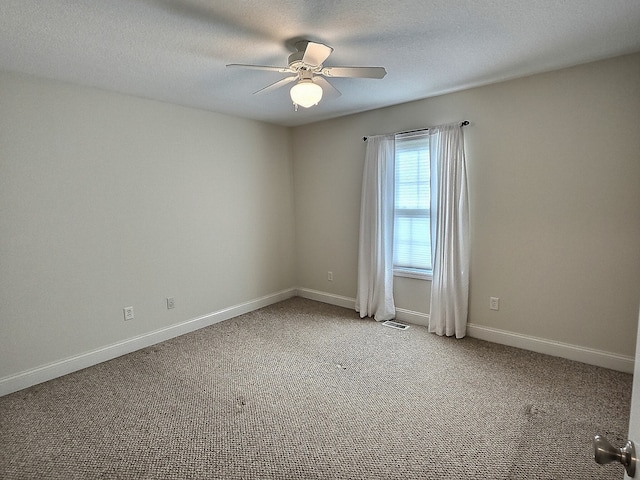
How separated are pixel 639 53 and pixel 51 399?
16.0 feet

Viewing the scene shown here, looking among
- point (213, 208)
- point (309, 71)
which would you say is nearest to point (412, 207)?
point (309, 71)

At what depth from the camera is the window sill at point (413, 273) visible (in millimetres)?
3627

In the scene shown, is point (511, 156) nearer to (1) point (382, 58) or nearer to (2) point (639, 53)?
(2) point (639, 53)

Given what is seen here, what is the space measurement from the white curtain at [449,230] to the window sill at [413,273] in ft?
0.64

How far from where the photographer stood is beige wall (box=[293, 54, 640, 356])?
2533 millimetres

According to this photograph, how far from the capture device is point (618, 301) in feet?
8.54

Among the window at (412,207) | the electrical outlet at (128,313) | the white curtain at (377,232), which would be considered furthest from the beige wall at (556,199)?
the electrical outlet at (128,313)

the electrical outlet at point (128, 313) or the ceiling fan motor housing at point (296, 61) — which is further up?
the ceiling fan motor housing at point (296, 61)

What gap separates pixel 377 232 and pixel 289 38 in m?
2.25

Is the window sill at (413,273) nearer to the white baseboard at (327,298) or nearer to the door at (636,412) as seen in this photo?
the white baseboard at (327,298)

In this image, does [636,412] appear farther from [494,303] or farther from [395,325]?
[395,325]

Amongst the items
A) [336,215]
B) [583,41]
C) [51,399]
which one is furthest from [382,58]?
[51,399]

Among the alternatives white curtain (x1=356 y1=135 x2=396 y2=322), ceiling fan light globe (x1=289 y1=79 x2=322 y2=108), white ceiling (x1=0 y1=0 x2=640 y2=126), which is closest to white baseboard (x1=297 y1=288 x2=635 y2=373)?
white curtain (x1=356 y1=135 x2=396 y2=322)

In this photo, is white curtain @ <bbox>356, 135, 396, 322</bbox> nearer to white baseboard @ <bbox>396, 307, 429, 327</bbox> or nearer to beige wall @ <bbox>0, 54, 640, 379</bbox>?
white baseboard @ <bbox>396, 307, 429, 327</bbox>
